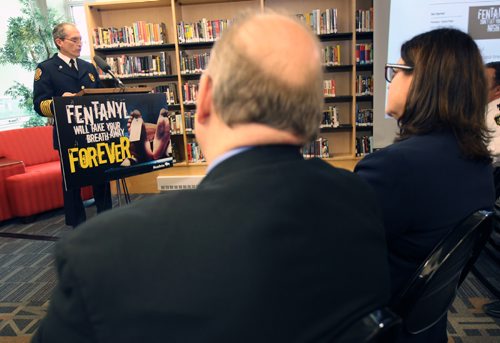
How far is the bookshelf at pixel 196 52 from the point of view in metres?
4.19

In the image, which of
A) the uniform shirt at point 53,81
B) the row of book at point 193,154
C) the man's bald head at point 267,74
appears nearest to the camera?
the man's bald head at point 267,74

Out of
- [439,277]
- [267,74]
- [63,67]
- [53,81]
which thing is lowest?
[439,277]

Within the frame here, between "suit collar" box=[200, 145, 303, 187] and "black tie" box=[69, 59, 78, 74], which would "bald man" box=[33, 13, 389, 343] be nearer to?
"suit collar" box=[200, 145, 303, 187]

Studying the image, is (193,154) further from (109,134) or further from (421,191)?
(421,191)

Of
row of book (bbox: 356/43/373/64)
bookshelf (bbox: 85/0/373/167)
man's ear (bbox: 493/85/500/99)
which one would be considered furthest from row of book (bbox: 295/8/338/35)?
man's ear (bbox: 493/85/500/99)

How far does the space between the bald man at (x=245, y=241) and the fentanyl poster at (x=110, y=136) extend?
1.82 m

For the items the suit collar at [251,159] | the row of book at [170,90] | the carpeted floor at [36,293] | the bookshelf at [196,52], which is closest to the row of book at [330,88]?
the bookshelf at [196,52]

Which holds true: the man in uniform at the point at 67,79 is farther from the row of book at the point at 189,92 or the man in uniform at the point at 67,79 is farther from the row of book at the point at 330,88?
the row of book at the point at 330,88

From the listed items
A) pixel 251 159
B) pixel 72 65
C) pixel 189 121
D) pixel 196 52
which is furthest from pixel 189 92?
pixel 251 159

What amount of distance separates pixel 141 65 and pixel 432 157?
4.04 meters

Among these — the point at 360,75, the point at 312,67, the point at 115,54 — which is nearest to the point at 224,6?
the point at 115,54

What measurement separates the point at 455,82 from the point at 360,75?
3368mm

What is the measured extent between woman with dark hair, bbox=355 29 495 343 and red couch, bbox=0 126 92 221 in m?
3.41

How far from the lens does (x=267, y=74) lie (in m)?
0.53
